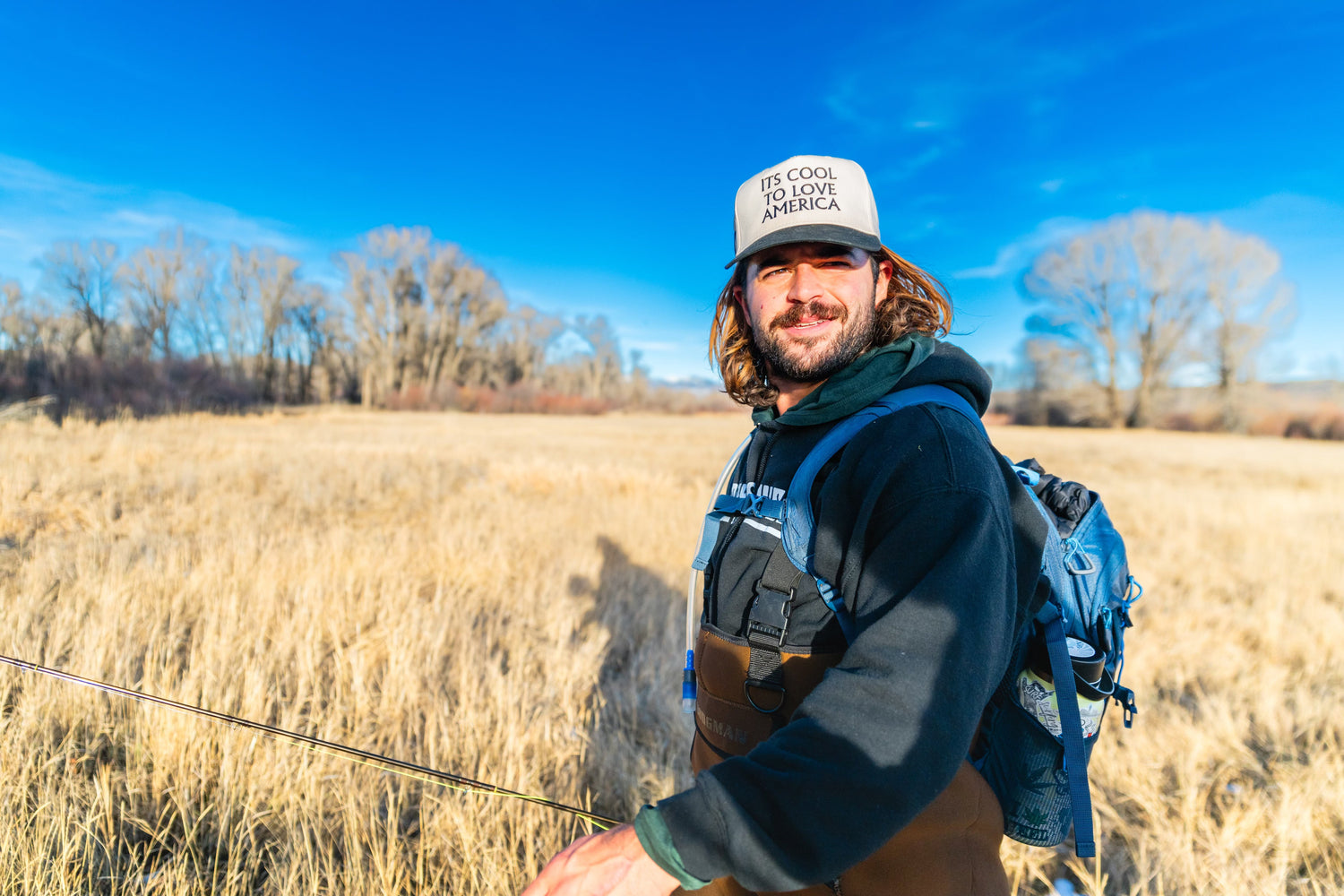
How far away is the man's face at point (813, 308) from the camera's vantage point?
162cm

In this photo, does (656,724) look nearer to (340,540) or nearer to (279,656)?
(279,656)

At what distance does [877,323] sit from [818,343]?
0.99 ft

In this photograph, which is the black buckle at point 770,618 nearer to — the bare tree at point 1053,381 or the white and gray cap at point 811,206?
the white and gray cap at point 811,206

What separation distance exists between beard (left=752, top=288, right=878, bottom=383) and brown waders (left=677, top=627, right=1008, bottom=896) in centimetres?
73

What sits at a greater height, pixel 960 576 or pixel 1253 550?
pixel 960 576

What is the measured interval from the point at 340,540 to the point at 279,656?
8.02 ft

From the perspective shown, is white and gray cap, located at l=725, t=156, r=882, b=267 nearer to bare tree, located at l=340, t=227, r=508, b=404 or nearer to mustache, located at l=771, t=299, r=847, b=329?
mustache, located at l=771, t=299, r=847, b=329

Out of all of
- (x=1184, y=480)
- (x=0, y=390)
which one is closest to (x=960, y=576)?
(x=1184, y=480)

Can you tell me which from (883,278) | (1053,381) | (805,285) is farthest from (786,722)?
(1053,381)

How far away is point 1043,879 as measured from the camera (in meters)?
2.49

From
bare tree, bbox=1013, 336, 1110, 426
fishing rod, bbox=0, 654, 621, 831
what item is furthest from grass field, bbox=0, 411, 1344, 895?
bare tree, bbox=1013, 336, 1110, 426

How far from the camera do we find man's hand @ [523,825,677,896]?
947mm

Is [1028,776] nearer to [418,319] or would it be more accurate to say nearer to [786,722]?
[786,722]

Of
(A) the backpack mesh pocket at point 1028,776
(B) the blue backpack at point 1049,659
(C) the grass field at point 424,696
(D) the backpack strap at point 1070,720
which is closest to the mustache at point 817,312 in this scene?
(B) the blue backpack at point 1049,659
